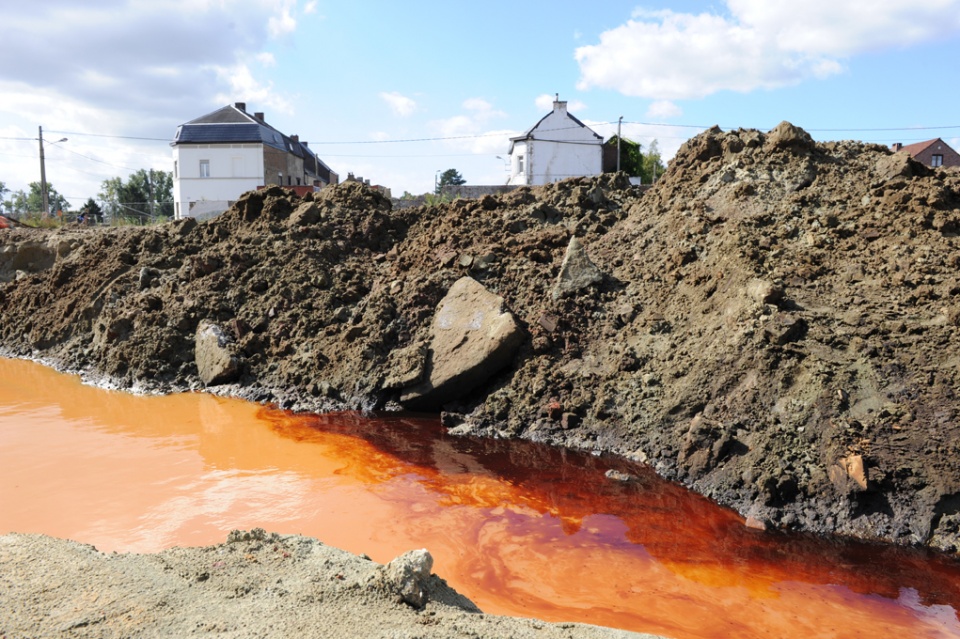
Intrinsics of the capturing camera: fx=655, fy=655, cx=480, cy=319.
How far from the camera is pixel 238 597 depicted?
3.51 m

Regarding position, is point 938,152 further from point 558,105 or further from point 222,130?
point 222,130

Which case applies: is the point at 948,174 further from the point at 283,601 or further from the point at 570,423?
the point at 283,601

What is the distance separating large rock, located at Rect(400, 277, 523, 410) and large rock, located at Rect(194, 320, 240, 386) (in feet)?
10.1

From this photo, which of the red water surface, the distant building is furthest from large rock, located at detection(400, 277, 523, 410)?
the distant building

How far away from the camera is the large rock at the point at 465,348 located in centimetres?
873

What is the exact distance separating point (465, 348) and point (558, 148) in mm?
30037

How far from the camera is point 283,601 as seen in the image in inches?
136

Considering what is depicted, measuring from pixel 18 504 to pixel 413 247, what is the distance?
7281 mm

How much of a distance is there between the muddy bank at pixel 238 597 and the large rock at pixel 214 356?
20.7 ft

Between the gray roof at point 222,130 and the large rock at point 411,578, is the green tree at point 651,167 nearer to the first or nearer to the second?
the gray roof at point 222,130

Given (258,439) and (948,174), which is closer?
(258,439)

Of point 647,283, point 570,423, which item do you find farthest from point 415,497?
point 647,283

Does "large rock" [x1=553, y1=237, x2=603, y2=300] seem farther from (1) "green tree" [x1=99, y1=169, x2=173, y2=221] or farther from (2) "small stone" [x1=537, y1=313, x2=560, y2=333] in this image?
(1) "green tree" [x1=99, y1=169, x2=173, y2=221]

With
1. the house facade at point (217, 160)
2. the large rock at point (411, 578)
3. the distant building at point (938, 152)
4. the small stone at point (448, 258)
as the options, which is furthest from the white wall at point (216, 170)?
the distant building at point (938, 152)
